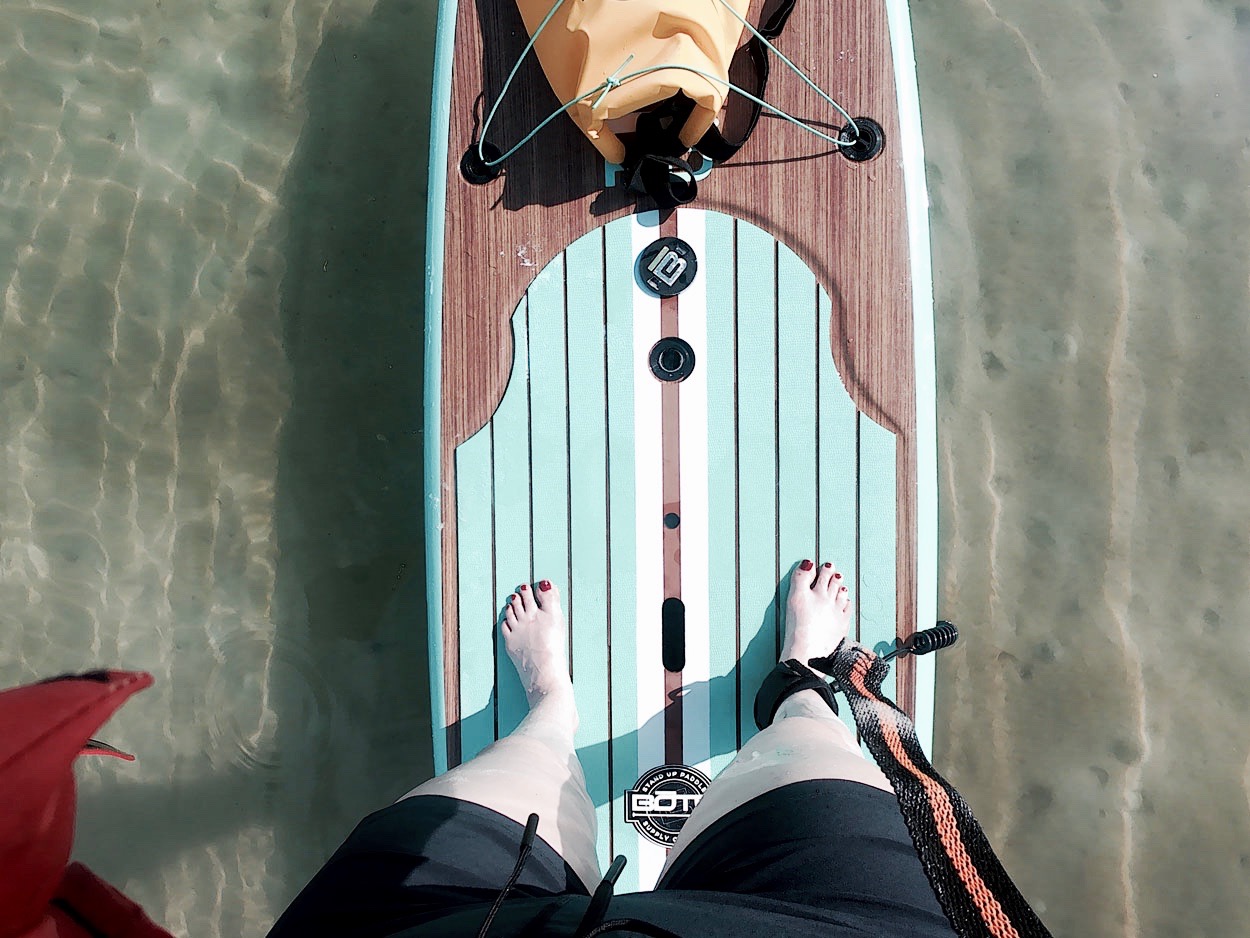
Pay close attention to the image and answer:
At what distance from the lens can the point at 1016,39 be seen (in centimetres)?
189

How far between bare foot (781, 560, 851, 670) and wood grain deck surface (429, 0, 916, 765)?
0.12 metres

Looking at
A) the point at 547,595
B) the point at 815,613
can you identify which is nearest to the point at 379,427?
the point at 547,595

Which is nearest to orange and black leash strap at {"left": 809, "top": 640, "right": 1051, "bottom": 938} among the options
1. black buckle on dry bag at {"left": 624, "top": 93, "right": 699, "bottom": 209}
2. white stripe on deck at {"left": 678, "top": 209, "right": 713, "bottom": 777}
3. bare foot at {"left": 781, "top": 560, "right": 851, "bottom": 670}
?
bare foot at {"left": 781, "top": 560, "right": 851, "bottom": 670}

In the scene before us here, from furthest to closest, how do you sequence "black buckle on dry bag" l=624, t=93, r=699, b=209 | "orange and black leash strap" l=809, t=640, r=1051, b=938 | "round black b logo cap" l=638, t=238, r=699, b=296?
"round black b logo cap" l=638, t=238, r=699, b=296, "black buckle on dry bag" l=624, t=93, r=699, b=209, "orange and black leash strap" l=809, t=640, r=1051, b=938

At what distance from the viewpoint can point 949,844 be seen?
0.81 meters

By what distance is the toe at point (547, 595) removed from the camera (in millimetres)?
1495

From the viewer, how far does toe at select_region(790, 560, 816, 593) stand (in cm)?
147

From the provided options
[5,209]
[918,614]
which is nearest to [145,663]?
[5,209]

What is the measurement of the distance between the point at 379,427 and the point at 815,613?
104 centimetres

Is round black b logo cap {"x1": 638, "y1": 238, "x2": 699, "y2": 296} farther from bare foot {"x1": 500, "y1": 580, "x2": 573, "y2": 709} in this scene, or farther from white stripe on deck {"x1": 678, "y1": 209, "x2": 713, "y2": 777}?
bare foot {"x1": 500, "y1": 580, "x2": 573, "y2": 709}

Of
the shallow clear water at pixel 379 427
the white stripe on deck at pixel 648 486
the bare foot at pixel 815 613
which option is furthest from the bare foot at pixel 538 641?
the shallow clear water at pixel 379 427

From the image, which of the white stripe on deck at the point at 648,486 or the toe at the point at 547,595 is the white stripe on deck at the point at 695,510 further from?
the toe at the point at 547,595

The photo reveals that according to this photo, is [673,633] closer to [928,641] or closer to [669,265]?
[928,641]

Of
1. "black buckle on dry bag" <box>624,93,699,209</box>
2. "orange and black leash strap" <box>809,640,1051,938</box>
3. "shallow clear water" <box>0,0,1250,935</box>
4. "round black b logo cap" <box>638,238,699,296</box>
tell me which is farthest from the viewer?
"shallow clear water" <box>0,0,1250,935</box>
